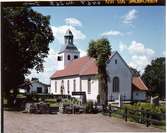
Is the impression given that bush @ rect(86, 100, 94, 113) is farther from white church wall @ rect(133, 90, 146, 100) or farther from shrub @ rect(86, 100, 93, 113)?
white church wall @ rect(133, 90, 146, 100)

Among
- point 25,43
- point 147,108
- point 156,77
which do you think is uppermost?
point 25,43

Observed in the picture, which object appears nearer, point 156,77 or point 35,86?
point 156,77

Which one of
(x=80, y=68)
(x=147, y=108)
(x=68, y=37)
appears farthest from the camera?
(x=80, y=68)

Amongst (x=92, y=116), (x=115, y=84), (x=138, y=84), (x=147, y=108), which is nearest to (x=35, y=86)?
(x=92, y=116)

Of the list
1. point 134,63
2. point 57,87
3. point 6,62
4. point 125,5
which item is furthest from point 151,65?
point 6,62

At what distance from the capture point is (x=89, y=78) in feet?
11.3

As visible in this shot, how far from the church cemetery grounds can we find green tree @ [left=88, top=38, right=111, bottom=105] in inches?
4.9

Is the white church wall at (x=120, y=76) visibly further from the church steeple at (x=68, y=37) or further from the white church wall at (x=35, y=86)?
the white church wall at (x=35, y=86)

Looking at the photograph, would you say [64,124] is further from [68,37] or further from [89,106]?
[68,37]

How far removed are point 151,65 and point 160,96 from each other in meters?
0.25

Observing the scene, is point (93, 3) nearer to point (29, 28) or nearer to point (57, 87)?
point (29, 28)

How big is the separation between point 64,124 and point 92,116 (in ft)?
0.82

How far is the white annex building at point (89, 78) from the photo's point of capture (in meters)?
3.25

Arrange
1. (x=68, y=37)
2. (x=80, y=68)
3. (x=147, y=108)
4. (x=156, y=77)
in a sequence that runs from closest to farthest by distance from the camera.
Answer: (x=156, y=77) → (x=68, y=37) → (x=147, y=108) → (x=80, y=68)
